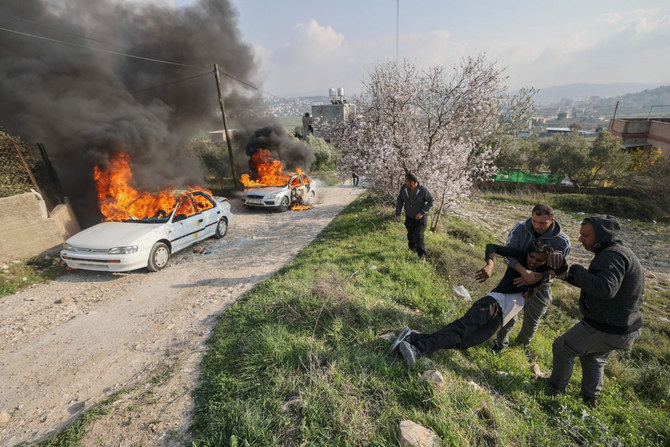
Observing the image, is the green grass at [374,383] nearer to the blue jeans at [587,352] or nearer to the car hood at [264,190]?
the blue jeans at [587,352]

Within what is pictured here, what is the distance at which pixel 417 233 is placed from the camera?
628cm

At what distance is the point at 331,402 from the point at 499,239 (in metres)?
11.1

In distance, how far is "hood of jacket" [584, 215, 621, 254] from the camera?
8.74 ft

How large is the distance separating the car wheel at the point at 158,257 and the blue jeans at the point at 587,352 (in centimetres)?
756

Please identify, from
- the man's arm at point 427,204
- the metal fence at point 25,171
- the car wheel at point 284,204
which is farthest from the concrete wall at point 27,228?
the man's arm at point 427,204

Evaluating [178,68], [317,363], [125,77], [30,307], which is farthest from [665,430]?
[178,68]

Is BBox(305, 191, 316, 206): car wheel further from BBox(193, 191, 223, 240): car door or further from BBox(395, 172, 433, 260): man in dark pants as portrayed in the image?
BBox(395, 172, 433, 260): man in dark pants

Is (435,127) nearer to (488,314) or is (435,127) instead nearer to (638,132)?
(488,314)

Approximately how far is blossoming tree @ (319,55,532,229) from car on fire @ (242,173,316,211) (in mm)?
4071

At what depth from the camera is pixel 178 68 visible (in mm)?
14438

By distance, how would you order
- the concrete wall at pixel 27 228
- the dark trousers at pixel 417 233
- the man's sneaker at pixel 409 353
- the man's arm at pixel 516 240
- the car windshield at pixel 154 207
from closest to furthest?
the man's sneaker at pixel 409 353
the man's arm at pixel 516 240
the dark trousers at pixel 417 233
the concrete wall at pixel 27 228
the car windshield at pixel 154 207

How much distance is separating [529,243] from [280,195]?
10.3 meters

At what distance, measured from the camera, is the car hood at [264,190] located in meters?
12.2

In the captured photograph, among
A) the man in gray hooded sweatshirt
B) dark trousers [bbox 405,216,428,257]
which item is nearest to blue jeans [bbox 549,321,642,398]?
the man in gray hooded sweatshirt
